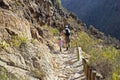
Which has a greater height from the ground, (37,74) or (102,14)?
(102,14)

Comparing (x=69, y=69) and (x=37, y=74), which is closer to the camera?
(x=37, y=74)

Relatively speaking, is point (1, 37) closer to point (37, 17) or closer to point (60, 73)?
point (60, 73)

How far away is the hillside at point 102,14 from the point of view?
327 ft

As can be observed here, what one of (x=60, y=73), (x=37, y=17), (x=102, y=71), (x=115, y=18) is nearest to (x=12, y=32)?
(x=60, y=73)

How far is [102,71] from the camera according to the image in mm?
12922

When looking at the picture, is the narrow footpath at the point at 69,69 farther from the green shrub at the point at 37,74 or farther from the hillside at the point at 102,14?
the hillside at the point at 102,14

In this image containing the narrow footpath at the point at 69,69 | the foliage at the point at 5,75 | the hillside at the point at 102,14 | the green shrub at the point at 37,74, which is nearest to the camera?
the foliage at the point at 5,75

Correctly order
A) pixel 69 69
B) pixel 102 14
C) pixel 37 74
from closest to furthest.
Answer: pixel 37 74
pixel 69 69
pixel 102 14

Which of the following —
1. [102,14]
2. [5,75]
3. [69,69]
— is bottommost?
[69,69]

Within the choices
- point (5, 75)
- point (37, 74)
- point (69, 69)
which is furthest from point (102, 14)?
point (5, 75)

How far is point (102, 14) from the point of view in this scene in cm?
10831

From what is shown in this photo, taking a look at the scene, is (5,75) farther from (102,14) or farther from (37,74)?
(102,14)

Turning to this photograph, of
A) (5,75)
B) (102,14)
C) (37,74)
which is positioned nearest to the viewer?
(5,75)

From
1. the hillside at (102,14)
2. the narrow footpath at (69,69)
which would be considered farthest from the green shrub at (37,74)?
the hillside at (102,14)
